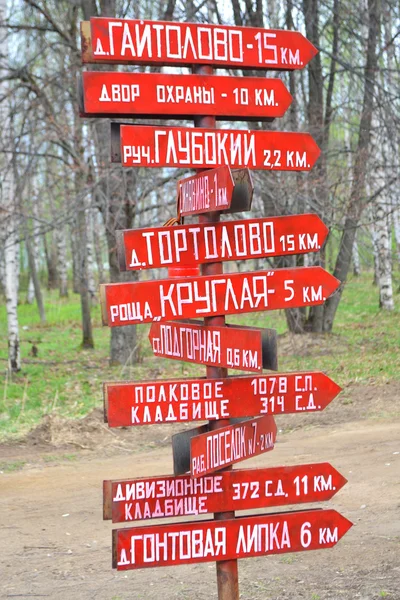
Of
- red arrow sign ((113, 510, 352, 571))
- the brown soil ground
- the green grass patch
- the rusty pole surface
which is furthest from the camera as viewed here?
the green grass patch

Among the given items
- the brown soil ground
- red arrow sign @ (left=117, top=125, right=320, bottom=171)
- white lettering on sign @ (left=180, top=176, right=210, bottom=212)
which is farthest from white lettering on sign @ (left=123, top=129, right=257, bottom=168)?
the brown soil ground

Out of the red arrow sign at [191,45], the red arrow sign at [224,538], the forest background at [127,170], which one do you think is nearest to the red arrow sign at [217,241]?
the red arrow sign at [191,45]

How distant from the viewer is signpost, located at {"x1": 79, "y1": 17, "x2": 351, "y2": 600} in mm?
3652

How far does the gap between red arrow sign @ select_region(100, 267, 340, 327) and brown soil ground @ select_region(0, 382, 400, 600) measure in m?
1.87

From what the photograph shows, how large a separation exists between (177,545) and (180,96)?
203 centimetres

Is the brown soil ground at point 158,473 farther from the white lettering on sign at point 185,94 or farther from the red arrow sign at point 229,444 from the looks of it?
the white lettering on sign at point 185,94

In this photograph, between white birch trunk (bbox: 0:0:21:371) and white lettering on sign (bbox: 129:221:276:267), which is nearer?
white lettering on sign (bbox: 129:221:276:267)

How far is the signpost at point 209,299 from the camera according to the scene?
144 inches

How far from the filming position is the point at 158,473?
7.92 meters

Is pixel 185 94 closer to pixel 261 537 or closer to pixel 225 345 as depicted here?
pixel 225 345

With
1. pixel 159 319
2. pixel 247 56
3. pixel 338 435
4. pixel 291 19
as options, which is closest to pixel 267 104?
pixel 247 56

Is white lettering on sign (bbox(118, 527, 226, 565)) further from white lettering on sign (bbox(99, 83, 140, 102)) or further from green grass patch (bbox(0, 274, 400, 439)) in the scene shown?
green grass patch (bbox(0, 274, 400, 439))

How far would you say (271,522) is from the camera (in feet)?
12.2

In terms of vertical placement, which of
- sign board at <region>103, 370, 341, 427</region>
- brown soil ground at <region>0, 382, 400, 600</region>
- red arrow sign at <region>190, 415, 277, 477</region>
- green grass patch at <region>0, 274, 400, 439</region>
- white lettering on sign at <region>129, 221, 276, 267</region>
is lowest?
brown soil ground at <region>0, 382, 400, 600</region>
